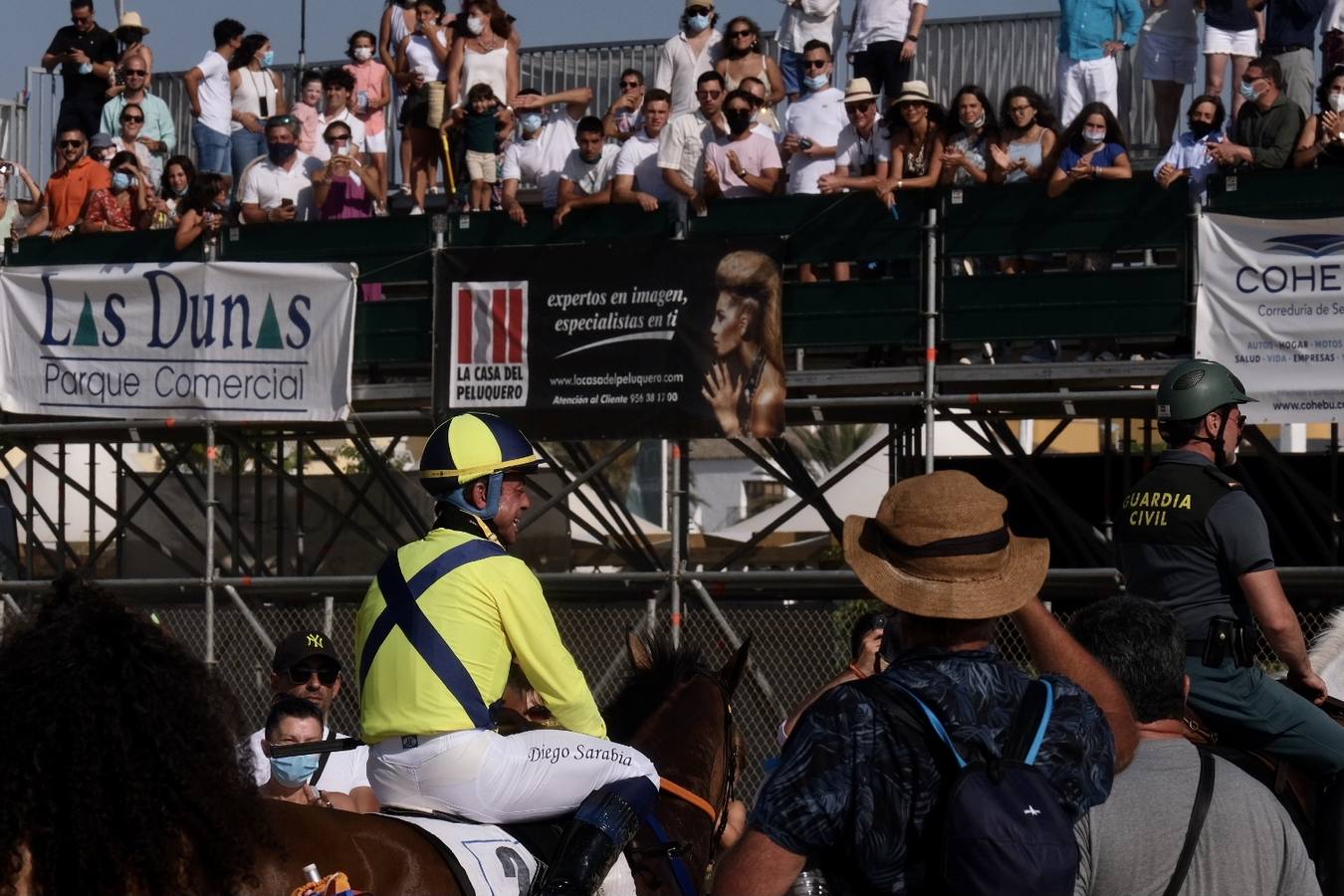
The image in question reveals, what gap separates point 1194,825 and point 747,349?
28.0 ft

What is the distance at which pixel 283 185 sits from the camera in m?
14.7

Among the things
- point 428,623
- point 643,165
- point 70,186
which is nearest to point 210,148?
point 70,186

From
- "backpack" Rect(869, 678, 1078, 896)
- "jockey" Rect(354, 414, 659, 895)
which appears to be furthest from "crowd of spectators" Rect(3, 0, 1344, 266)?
"backpack" Rect(869, 678, 1078, 896)

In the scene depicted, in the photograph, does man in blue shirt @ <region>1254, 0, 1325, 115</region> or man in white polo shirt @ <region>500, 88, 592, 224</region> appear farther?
man in white polo shirt @ <region>500, 88, 592, 224</region>

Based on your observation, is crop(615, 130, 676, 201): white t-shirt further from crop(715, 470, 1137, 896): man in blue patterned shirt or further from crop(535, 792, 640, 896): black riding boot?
crop(715, 470, 1137, 896): man in blue patterned shirt

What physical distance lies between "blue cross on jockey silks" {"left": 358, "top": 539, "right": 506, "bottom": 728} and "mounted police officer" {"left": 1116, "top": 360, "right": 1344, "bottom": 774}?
6.58 ft

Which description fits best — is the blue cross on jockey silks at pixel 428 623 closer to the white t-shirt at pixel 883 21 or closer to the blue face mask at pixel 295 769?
the blue face mask at pixel 295 769

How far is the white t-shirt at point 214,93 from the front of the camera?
1569cm

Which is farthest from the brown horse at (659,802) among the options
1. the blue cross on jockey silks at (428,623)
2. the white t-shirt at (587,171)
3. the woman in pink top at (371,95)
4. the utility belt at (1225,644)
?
the woman in pink top at (371,95)

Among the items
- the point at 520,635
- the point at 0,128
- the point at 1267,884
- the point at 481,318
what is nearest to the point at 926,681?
the point at 1267,884

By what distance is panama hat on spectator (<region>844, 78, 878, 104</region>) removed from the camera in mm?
12266

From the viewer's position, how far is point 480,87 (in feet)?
44.6

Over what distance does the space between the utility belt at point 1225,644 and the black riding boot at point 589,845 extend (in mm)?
1787

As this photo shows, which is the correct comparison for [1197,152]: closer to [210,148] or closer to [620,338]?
[620,338]
